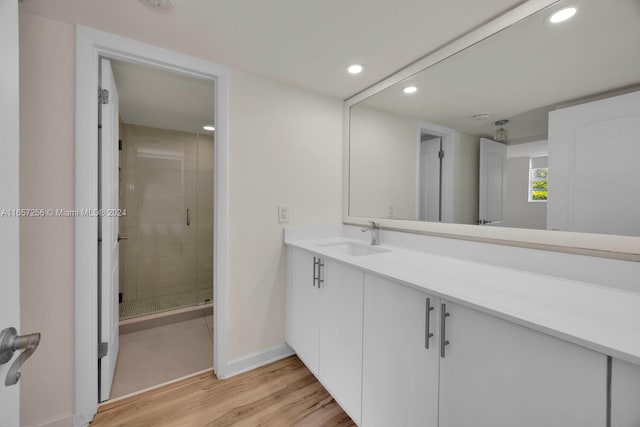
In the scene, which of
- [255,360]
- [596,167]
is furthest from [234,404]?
[596,167]

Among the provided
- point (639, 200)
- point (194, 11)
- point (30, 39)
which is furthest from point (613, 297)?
point (30, 39)

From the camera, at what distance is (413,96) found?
5.79 ft

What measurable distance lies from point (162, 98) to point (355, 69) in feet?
5.66

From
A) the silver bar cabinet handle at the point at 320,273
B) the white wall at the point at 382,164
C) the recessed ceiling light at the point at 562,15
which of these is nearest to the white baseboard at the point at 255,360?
the silver bar cabinet handle at the point at 320,273

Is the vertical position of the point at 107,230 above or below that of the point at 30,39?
below

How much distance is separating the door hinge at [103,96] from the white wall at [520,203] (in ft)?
7.34

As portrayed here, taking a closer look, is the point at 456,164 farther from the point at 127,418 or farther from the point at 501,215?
the point at 127,418

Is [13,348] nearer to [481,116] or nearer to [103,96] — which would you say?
[103,96]

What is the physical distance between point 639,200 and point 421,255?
89cm

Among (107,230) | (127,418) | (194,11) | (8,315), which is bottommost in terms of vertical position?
(127,418)

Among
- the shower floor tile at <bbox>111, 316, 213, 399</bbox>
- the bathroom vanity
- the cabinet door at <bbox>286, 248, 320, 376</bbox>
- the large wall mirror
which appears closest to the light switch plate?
the cabinet door at <bbox>286, 248, 320, 376</bbox>

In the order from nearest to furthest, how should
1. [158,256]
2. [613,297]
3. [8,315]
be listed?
[8,315] → [613,297] → [158,256]

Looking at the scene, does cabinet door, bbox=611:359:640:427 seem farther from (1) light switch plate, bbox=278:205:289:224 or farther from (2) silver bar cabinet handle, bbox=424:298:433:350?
(1) light switch plate, bbox=278:205:289:224

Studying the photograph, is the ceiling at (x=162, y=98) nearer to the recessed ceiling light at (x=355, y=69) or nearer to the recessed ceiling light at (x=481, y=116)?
the recessed ceiling light at (x=355, y=69)
